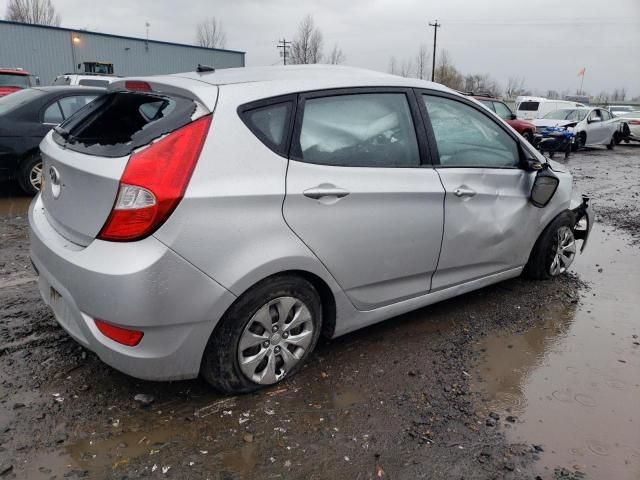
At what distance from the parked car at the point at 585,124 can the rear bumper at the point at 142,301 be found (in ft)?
62.4

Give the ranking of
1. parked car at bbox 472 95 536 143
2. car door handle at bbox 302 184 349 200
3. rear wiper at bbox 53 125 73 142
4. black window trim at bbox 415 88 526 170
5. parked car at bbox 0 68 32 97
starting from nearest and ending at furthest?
1. car door handle at bbox 302 184 349 200
2. rear wiper at bbox 53 125 73 142
3. black window trim at bbox 415 88 526 170
4. parked car at bbox 472 95 536 143
5. parked car at bbox 0 68 32 97

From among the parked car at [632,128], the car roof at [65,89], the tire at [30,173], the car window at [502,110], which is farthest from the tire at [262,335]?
the parked car at [632,128]

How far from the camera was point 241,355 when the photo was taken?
8.66 feet

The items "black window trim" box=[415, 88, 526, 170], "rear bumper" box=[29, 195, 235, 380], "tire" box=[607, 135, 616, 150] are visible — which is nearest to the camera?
"rear bumper" box=[29, 195, 235, 380]

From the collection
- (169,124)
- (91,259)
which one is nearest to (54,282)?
(91,259)

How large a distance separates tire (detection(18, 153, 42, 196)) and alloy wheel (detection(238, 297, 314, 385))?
17.6ft

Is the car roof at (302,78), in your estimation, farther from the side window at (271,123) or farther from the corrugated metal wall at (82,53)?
the corrugated metal wall at (82,53)

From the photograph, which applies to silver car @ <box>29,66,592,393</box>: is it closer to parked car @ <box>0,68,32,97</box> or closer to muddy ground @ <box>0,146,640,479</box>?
muddy ground @ <box>0,146,640,479</box>

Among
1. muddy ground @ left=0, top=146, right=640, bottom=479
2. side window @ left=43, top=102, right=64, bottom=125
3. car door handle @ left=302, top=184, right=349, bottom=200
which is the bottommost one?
muddy ground @ left=0, top=146, right=640, bottom=479

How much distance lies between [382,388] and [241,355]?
0.86 metres

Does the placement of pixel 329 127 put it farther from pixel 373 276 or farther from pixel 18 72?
pixel 18 72

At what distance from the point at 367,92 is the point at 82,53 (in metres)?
37.6

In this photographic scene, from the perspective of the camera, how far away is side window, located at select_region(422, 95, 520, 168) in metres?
3.41

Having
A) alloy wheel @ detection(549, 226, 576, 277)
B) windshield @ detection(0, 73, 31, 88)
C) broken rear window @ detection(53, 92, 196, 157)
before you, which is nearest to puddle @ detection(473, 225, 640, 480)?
alloy wheel @ detection(549, 226, 576, 277)
